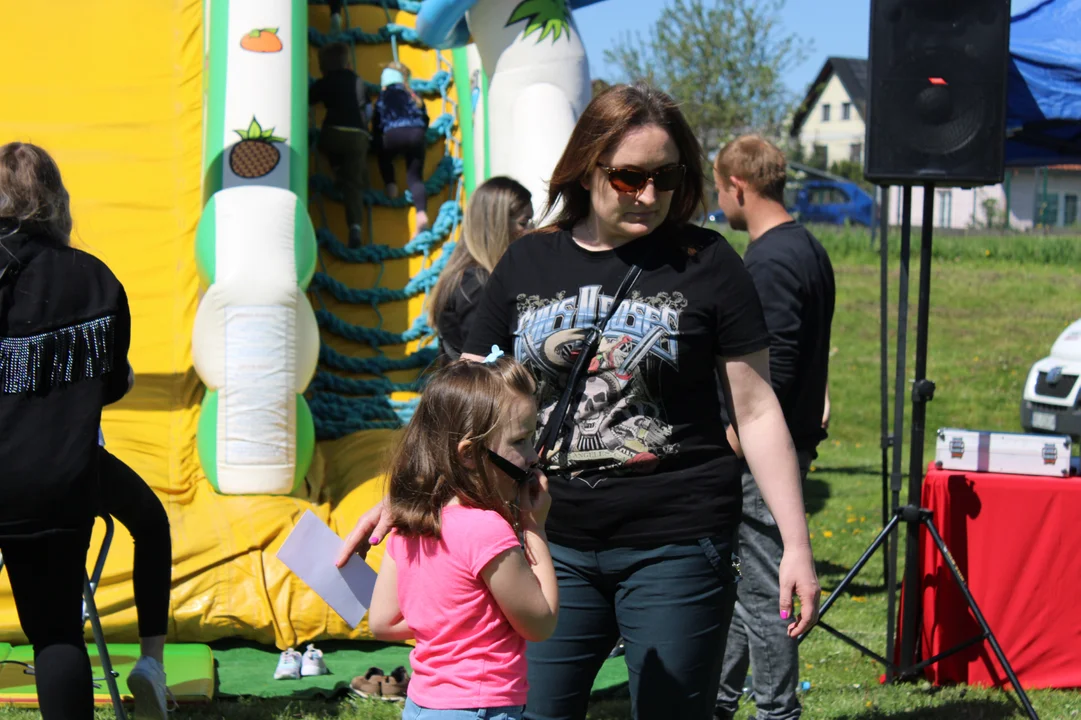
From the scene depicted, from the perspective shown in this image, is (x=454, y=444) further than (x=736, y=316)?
No

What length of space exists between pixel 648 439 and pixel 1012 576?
2.65 meters

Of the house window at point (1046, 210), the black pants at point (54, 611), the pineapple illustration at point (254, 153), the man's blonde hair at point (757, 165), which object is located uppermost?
the house window at point (1046, 210)

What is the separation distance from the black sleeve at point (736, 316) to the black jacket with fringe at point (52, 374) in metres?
1.55

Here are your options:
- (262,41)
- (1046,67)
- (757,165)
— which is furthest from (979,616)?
(262,41)

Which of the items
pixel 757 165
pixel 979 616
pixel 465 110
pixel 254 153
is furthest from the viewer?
pixel 465 110

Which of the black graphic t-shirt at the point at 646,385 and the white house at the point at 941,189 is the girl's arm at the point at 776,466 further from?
the white house at the point at 941,189

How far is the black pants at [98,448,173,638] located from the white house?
13.1 metres

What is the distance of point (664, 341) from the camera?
245cm

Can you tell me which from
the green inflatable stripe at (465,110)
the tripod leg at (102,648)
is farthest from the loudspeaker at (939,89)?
the tripod leg at (102,648)

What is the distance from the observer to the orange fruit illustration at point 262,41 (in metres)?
5.50

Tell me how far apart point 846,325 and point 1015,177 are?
17.7m

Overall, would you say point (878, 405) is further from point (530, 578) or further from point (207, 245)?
point (530, 578)

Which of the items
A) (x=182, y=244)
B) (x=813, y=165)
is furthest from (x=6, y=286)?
(x=813, y=165)

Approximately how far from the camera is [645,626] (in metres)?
2.46
